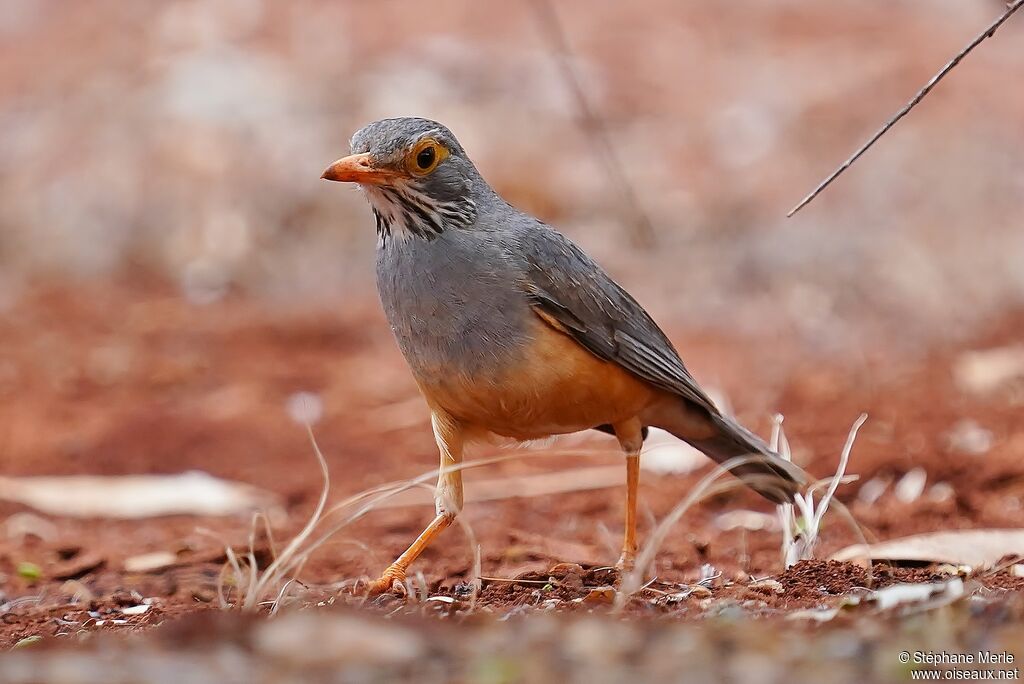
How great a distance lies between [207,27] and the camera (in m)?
14.8

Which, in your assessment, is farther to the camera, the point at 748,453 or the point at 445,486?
the point at 748,453

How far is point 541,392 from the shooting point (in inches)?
202

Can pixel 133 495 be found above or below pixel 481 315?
below

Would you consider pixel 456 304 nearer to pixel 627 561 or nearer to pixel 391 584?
pixel 391 584

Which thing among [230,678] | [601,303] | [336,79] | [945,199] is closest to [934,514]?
[601,303]

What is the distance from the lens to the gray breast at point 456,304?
16.7 feet

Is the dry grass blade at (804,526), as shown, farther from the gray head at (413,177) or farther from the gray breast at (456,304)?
the gray head at (413,177)

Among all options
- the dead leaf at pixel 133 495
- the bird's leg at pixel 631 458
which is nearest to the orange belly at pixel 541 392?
the bird's leg at pixel 631 458

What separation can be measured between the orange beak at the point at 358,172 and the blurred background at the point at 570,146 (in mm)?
7161

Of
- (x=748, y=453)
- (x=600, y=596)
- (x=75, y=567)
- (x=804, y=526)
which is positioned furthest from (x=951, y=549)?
(x=75, y=567)

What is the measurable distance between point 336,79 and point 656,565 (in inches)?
371

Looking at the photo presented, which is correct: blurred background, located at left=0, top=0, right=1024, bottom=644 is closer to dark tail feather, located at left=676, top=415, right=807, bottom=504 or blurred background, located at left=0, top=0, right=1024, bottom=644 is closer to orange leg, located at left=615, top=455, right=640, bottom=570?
dark tail feather, located at left=676, top=415, right=807, bottom=504

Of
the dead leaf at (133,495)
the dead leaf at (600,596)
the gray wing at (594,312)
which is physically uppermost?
the gray wing at (594,312)

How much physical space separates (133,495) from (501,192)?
5.92 metres
